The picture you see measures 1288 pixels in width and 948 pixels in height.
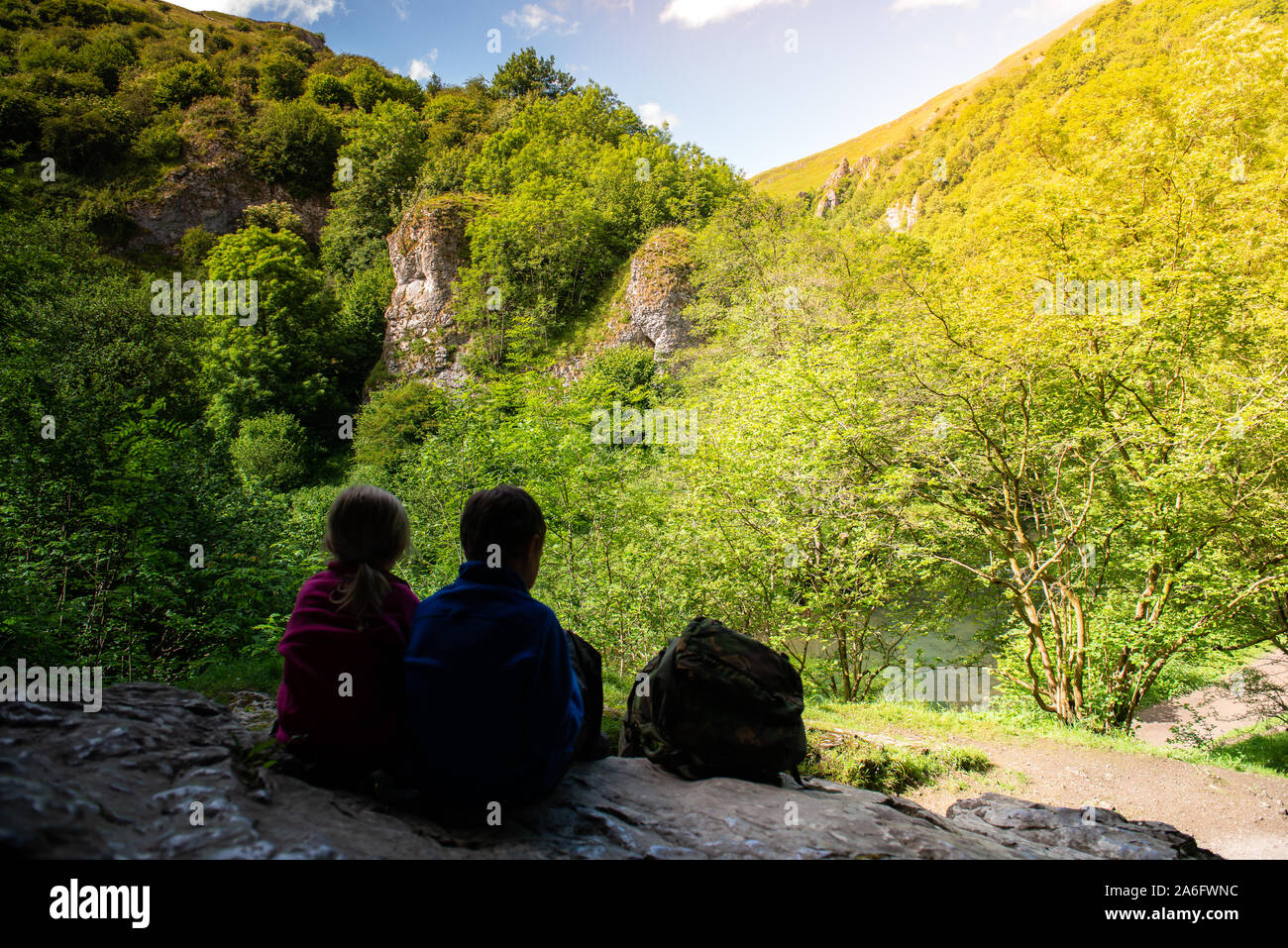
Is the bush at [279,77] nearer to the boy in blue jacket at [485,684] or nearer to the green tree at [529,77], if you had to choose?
the green tree at [529,77]

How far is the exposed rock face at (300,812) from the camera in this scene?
1765 mm

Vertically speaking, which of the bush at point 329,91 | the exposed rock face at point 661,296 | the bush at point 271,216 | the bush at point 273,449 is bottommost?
the bush at point 273,449

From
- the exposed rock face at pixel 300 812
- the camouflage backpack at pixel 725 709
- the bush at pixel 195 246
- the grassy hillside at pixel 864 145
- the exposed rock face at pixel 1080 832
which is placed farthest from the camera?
the grassy hillside at pixel 864 145

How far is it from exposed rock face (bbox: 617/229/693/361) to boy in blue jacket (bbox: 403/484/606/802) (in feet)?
102

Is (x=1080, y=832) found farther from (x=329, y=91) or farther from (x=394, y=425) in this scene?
(x=329, y=91)

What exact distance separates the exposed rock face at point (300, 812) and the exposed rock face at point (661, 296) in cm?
3087

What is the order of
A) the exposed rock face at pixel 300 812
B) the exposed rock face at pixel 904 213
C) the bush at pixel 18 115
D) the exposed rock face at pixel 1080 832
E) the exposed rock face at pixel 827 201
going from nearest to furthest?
1. the exposed rock face at pixel 300 812
2. the exposed rock face at pixel 1080 832
3. the bush at pixel 18 115
4. the exposed rock face at pixel 904 213
5. the exposed rock face at pixel 827 201

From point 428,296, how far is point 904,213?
69.2 metres

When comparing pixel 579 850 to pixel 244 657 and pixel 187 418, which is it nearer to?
pixel 244 657

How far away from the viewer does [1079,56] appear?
5947 centimetres

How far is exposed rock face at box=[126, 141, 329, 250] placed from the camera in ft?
157

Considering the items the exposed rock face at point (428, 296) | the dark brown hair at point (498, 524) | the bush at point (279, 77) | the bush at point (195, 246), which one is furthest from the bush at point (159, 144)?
the dark brown hair at point (498, 524)

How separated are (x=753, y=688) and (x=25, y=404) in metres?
11.9
